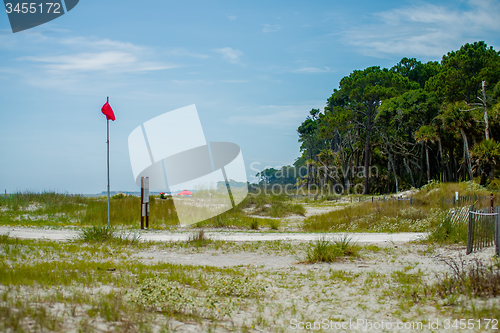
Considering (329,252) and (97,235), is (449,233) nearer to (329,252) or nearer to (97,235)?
(329,252)

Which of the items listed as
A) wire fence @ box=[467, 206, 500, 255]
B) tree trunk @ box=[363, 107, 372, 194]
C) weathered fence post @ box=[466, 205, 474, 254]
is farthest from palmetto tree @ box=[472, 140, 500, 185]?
weathered fence post @ box=[466, 205, 474, 254]

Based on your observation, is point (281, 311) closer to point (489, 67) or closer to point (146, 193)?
point (146, 193)

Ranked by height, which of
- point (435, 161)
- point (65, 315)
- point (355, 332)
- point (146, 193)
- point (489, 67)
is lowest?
point (355, 332)

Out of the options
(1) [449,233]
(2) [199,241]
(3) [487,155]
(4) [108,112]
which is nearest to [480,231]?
(1) [449,233]

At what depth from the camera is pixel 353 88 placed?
57.7 metres

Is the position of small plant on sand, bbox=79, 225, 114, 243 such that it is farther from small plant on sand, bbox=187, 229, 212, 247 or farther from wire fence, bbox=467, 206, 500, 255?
wire fence, bbox=467, 206, 500, 255

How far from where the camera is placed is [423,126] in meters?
41.8

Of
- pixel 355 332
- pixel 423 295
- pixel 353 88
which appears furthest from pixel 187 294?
pixel 353 88

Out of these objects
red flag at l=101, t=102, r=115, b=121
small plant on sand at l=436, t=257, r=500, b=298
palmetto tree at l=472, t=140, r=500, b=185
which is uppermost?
red flag at l=101, t=102, r=115, b=121

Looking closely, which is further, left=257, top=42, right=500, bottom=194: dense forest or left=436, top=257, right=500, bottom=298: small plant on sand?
left=257, top=42, right=500, bottom=194: dense forest

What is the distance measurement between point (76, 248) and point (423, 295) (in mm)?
8011

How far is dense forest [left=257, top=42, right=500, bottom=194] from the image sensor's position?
34.3m

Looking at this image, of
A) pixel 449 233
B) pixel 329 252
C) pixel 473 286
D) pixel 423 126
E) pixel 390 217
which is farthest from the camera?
pixel 423 126

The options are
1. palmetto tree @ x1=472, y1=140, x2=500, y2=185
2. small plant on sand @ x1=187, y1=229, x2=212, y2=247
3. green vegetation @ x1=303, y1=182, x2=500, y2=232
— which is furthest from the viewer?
palmetto tree @ x1=472, y1=140, x2=500, y2=185
